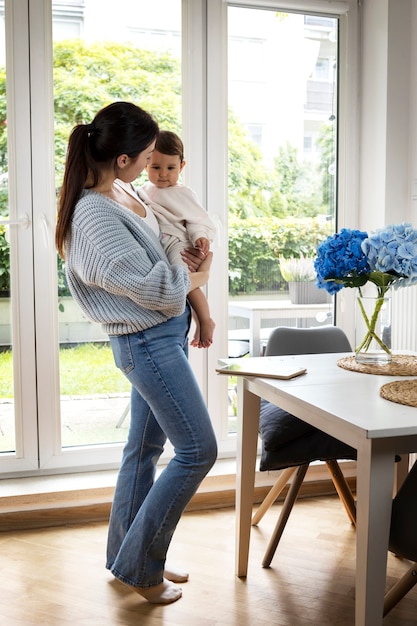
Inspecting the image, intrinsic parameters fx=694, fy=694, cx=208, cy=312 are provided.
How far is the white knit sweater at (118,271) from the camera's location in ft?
6.52

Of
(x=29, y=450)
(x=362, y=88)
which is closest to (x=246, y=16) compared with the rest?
(x=362, y=88)

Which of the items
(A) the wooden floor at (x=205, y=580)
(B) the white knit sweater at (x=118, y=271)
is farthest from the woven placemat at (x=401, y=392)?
(A) the wooden floor at (x=205, y=580)

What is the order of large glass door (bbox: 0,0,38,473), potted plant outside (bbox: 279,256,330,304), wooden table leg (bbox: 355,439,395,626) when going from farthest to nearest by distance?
potted plant outside (bbox: 279,256,330,304)
large glass door (bbox: 0,0,38,473)
wooden table leg (bbox: 355,439,395,626)

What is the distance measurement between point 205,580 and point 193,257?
3.65ft

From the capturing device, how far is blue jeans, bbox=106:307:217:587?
6.89 ft

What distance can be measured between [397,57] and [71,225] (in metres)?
1.93

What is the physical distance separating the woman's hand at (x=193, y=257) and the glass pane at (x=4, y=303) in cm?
103

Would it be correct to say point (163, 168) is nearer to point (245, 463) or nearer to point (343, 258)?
point (343, 258)

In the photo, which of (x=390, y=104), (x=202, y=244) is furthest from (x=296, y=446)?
(x=390, y=104)

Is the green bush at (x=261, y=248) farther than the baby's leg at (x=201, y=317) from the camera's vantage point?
Yes

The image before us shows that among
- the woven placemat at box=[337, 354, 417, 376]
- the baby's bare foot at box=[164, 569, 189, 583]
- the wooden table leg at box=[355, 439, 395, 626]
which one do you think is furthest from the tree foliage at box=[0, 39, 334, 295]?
the wooden table leg at box=[355, 439, 395, 626]

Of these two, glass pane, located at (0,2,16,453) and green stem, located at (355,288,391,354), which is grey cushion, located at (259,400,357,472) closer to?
green stem, located at (355,288,391,354)

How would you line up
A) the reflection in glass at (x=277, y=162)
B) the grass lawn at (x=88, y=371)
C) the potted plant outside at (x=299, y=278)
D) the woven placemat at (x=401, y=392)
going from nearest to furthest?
the woven placemat at (x=401, y=392) → the grass lawn at (x=88, y=371) → the reflection in glass at (x=277, y=162) → the potted plant outside at (x=299, y=278)

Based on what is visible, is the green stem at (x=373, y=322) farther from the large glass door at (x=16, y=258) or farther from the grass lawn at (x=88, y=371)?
the large glass door at (x=16, y=258)
